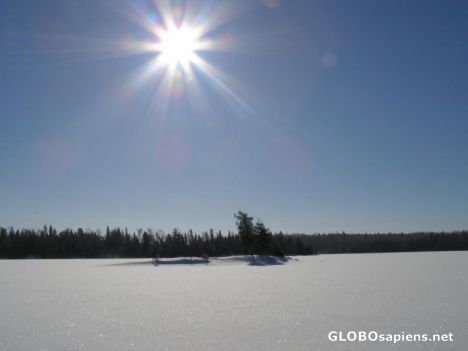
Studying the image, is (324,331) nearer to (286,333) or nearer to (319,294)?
(286,333)

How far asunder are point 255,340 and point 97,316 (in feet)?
27.9

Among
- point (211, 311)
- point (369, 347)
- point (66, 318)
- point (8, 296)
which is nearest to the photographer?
point (369, 347)

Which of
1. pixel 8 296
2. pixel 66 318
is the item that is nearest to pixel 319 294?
pixel 66 318


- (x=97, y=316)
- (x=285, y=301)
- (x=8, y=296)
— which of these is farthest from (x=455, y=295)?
(x=8, y=296)

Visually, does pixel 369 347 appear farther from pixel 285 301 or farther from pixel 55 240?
pixel 55 240

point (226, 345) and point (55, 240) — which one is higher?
→ point (55, 240)

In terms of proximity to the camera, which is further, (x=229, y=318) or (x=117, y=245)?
(x=117, y=245)

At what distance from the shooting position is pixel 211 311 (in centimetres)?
1889

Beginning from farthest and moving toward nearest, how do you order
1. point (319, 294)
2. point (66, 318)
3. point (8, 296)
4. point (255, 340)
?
point (8, 296), point (319, 294), point (66, 318), point (255, 340)

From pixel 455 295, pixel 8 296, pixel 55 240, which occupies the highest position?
pixel 55 240

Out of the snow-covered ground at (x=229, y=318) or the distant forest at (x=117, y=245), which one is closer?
the snow-covered ground at (x=229, y=318)

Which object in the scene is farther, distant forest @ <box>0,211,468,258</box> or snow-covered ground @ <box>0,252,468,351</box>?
distant forest @ <box>0,211,468,258</box>

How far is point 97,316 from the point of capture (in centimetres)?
1811

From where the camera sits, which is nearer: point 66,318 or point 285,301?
point 66,318
